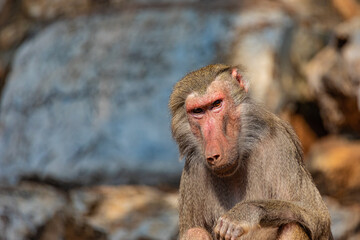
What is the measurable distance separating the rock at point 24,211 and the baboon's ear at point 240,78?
369 centimetres

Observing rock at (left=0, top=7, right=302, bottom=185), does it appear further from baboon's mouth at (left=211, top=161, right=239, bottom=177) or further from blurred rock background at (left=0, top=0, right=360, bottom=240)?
baboon's mouth at (left=211, top=161, right=239, bottom=177)

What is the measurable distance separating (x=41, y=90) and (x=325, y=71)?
403 centimetres

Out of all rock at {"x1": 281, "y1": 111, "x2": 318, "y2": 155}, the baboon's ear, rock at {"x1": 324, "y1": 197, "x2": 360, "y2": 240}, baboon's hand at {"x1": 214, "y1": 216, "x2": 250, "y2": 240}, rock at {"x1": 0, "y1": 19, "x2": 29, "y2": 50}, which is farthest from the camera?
rock at {"x1": 0, "y1": 19, "x2": 29, "y2": 50}

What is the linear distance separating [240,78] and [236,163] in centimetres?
64

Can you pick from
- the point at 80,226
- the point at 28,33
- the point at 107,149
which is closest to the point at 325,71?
the point at 107,149

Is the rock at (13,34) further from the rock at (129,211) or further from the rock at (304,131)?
the rock at (304,131)

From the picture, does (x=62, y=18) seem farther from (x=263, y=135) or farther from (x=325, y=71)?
(x=263, y=135)

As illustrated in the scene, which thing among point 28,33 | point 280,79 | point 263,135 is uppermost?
point 28,33

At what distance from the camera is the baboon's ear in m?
4.80

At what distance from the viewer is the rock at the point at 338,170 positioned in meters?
8.38

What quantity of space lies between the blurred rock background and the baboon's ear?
3.27 meters

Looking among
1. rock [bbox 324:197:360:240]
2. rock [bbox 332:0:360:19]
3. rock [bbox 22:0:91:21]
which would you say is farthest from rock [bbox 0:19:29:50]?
rock [bbox 324:197:360:240]

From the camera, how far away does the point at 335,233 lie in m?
7.30

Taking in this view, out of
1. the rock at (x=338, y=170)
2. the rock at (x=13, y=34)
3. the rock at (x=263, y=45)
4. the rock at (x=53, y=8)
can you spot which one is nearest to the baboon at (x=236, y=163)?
the rock at (x=338, y=170)
